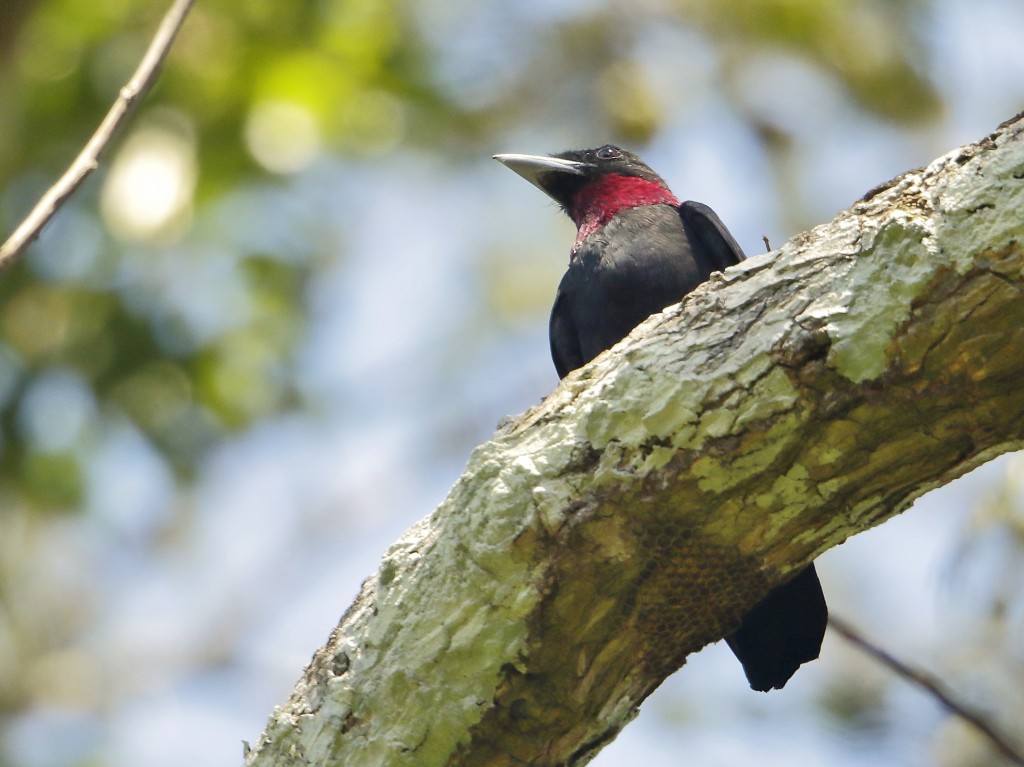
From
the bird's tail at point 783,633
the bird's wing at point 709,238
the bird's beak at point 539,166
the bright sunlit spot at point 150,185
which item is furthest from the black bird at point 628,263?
the bright sunlit spot at point 150,185

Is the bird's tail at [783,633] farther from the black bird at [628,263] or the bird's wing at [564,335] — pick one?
the bird's wing at [564,335]

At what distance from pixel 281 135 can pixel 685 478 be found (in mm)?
3521

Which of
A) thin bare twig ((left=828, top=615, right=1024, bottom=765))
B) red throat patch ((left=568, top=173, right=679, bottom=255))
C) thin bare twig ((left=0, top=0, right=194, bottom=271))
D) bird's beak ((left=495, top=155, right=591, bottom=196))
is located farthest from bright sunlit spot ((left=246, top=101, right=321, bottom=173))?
thin bare twig ((left=828, top=615, right=1024, bottom=765))

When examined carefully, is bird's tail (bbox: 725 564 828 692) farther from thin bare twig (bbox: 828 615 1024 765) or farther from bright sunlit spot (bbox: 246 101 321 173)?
bright sunlit spot (bbox: 246 101 321 173)

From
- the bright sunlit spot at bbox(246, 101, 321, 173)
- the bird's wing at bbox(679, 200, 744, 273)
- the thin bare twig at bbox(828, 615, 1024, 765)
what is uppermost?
the bright sunlit spot at bbox(246, 101, 321, 173)

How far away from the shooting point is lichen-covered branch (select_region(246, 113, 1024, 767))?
2127 millimetres

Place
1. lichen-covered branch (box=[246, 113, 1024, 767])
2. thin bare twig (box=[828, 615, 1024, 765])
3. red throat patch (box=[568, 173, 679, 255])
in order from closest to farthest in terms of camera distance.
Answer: lichen-covered branch (box=[246, 113, 1024, 767])
thin bare twig (box=[828, 615, 1024, 765])
red throat patch (box=[568, 173, 679, 255])

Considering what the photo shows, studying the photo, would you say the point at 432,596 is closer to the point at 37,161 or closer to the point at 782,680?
the point at 782,680

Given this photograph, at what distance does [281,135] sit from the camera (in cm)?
530

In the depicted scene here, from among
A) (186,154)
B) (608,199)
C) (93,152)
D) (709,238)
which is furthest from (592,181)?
(93,152)

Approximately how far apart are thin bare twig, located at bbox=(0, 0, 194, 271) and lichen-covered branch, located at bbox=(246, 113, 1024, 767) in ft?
2.94

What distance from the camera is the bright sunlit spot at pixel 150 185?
521 centimetres

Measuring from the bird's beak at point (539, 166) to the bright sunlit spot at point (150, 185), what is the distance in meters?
1.49

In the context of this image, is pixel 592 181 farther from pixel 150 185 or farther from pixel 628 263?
pixel 150 185
